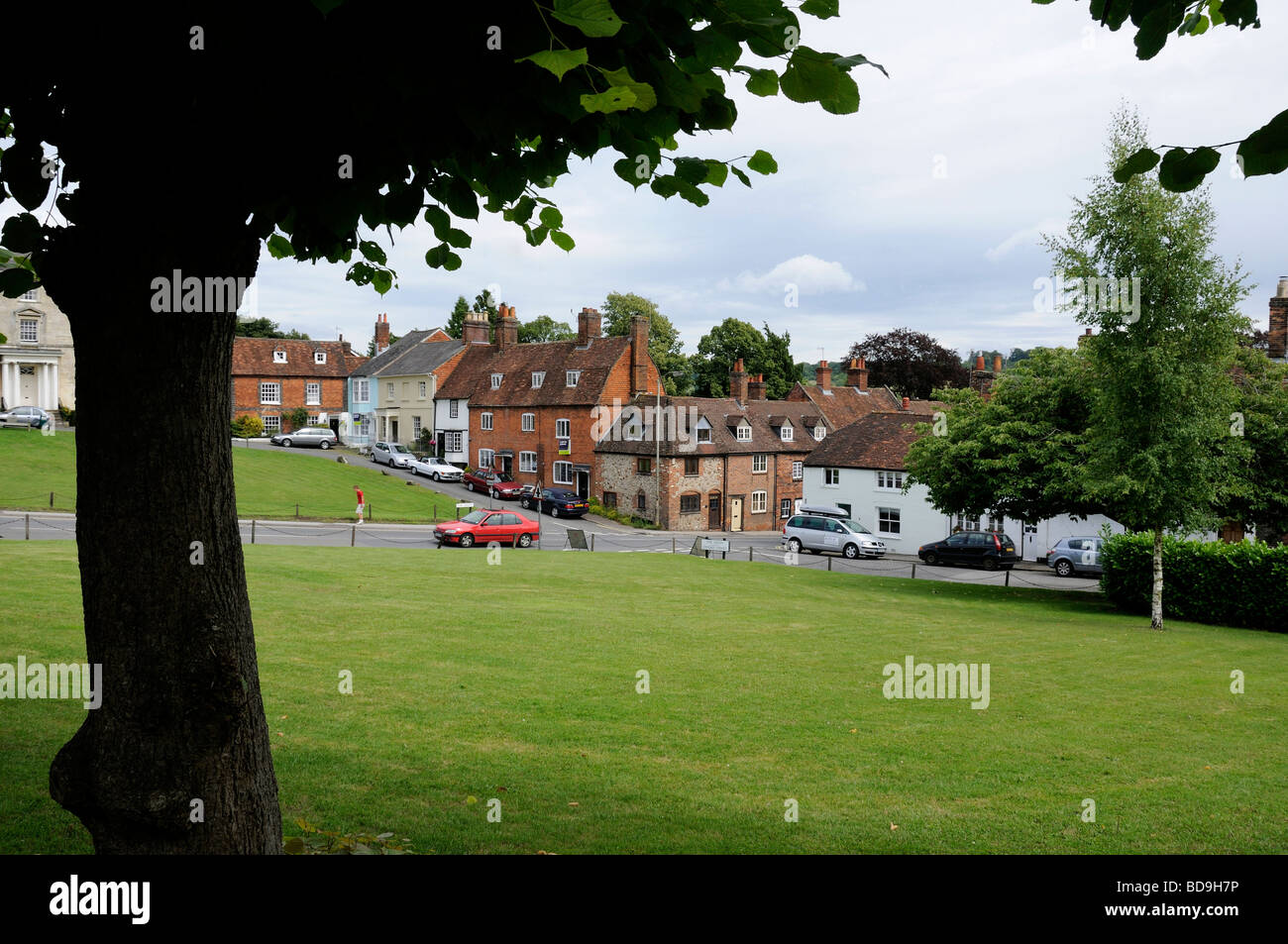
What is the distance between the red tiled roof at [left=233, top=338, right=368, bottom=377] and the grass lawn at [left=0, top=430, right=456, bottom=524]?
16751 mm

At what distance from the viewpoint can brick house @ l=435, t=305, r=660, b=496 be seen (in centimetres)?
6156

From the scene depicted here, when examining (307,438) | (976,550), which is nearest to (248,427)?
(307,438)

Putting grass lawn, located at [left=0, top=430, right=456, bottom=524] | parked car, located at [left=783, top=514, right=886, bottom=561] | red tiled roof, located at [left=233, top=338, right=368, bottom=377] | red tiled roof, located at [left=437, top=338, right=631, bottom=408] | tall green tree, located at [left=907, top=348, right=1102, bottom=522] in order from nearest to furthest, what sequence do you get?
tall green tree, located at [left=907, top=348, right=1102, bottom=522]
grass lawn, located at [left=0, top=430, right=456, bottom=524]
parked car, located at [left=783, top=514, right=886, bottom=561]
red tiled roof, located at [left=437, top=338, right=631, bottom=408]
red tiled roof, located at [left=233, top=338, right=368, bottom=377]

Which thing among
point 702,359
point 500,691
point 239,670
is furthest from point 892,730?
point 702,359

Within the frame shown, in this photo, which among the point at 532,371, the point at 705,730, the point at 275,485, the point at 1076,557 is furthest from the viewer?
the point at 532,371

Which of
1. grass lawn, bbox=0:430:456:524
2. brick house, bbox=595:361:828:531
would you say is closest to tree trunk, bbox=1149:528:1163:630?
brick house, bbox=595:361:828:531

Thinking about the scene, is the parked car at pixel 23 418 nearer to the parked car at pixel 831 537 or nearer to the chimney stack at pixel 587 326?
the chimney stack at pixel 587 326

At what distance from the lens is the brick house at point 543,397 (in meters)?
61.6

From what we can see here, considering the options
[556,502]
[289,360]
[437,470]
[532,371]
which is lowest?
[556,502]

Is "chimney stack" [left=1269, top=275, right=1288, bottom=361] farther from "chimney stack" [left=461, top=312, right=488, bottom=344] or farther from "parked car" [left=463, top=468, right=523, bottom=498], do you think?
"chimney stack" [left=461, top=312, right=488, bottom=344]

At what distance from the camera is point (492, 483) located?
191 feet

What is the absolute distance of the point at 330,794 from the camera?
23.9ft

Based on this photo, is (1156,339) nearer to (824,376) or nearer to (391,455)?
(824,376)

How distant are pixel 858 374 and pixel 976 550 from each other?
35340 mm
